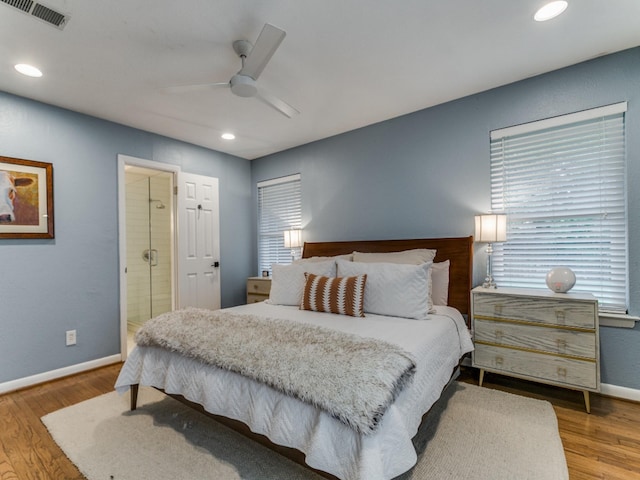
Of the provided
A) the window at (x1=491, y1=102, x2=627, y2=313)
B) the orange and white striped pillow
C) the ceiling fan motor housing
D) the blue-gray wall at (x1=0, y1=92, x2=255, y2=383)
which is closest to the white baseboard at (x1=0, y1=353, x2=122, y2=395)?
the blue-gray wall at (x1=0, y1=92, x2=255, y2=383)

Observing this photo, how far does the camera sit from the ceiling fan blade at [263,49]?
1655mm

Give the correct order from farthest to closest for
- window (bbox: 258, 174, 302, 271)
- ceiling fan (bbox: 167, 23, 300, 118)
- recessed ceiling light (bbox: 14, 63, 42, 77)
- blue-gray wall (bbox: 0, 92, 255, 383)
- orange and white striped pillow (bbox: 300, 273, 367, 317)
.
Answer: window (bbox: 258, 174, 302, 271)
blue-gray wall (bbox: 0, 92, 255, 383)
orange and white striped pillow (bbox: 300, 273, 367, 317)
recessed ceiling light (bbox: 14, 63, 42, 77)
ceiling fan (bbox: 167, 23, 300, 118)

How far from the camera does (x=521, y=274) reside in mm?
2672

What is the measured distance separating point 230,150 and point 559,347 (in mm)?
4215

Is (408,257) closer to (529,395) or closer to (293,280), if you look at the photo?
(293,280)

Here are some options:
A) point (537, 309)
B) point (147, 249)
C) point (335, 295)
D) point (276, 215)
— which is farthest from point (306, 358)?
point (147, 249)

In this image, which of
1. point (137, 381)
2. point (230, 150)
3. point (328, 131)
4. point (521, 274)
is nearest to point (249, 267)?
point (230, 150)

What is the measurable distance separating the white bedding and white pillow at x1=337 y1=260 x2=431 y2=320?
8 centimetres

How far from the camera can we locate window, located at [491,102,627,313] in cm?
231

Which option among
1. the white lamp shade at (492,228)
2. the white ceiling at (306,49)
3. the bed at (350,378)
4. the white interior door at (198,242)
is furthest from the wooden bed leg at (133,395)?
the white lamp shade at (492,228)

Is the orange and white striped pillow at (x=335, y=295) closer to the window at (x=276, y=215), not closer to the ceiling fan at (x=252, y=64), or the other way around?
the ceiling fan at (x=252, y=64)

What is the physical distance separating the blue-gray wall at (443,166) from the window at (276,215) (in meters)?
0.18

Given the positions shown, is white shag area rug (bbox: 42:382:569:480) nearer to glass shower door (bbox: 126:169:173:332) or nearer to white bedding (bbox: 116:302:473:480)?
white bedding (bbox: 116:302:473:480)

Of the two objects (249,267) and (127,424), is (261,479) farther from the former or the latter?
(249,267)
